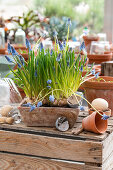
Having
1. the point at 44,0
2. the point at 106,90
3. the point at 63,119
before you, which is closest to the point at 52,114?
the point at 63,119

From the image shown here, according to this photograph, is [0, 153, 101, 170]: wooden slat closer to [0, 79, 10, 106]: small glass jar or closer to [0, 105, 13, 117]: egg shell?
[0, 105, 13, 117]: egg shell

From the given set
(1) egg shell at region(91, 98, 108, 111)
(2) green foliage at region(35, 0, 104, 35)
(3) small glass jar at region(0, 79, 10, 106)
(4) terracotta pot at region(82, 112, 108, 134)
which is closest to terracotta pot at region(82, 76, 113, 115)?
(1) egg shell at region(91, 98, 108, 111)

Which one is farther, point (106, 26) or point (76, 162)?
point (106, 26)

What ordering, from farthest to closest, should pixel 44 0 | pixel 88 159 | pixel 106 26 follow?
1. pixel 44 0
2. pixel 106 26
3. pixel 88 159

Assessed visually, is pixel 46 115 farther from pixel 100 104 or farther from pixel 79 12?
pixel 79 12

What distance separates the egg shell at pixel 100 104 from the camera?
1.47m

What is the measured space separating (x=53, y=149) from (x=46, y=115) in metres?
0.15

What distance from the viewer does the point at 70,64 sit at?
1.44m

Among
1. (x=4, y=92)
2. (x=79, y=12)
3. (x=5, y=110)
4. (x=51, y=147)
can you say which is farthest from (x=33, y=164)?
(x=79, y=12)

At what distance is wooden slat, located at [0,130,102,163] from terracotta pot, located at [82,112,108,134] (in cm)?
8

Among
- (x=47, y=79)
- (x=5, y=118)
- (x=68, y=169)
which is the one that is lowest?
(x=68, y=169)

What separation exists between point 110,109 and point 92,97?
0.12m

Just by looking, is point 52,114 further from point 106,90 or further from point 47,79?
point 106,90

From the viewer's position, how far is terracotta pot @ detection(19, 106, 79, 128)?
4.53 ft
